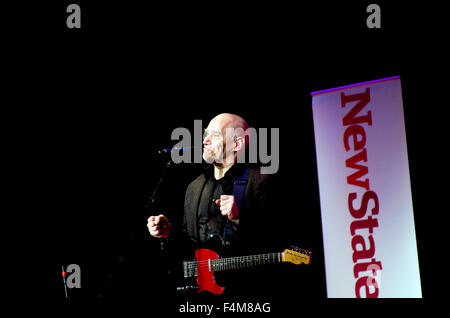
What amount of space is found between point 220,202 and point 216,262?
18.6 inches

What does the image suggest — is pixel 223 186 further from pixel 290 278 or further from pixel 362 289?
pixel 362 289

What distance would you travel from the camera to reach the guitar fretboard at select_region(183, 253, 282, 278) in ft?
8.93

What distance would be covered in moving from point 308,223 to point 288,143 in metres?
0.67

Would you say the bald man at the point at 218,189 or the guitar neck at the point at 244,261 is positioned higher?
the bald man at the point at 218,189

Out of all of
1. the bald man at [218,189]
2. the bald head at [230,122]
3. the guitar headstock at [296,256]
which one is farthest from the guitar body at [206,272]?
the bald head at [230,122]

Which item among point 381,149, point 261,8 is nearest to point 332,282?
point 381,149

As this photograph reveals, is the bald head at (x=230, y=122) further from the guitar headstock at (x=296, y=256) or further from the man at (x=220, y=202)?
the guitar headstock at (x=296, y=256)

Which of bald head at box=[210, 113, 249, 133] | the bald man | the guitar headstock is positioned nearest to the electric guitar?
the guitar headstock

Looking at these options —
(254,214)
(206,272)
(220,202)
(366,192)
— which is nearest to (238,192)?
(254,214)

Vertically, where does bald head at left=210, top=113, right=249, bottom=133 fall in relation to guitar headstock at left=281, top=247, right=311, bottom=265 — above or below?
above

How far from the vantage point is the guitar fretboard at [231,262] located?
272 centimetres

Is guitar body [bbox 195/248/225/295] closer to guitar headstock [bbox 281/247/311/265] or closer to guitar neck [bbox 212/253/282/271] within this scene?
guitar neck [bbox 212/253/282/271]

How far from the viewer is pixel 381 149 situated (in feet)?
10.6

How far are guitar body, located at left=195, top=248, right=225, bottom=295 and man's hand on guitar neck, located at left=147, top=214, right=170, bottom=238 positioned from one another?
0.90 ft
